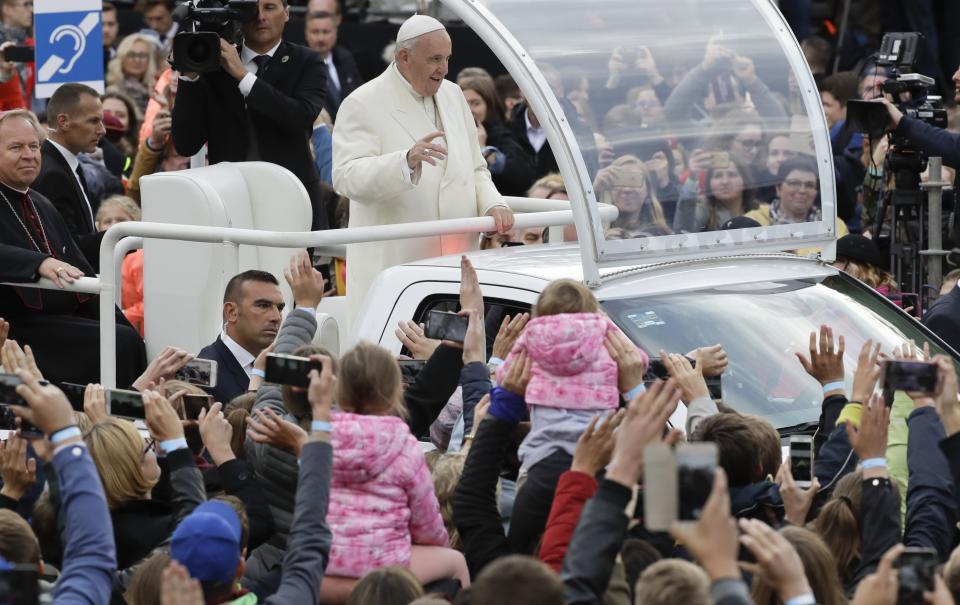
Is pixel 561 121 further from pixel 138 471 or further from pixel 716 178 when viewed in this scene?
pixel 138 471

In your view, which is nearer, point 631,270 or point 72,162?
point 631,270

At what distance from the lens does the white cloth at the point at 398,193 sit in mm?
8102

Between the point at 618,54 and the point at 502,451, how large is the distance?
240 centimetres

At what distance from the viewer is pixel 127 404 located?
5.65 meters

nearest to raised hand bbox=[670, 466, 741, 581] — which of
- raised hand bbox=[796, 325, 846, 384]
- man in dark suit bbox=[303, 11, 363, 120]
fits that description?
raised hand bbox=[796, 325, 846, 384]

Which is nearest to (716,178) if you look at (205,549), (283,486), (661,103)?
(661,103)

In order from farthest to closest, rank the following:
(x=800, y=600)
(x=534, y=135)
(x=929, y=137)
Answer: (x=534, y=135), (x=929, y=137), (x=800, y=600)

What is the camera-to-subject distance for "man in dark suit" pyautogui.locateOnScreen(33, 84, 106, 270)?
31.5ft

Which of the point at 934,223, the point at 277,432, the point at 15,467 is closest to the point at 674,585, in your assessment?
the point at 277,432

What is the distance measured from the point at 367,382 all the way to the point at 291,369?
24 cm

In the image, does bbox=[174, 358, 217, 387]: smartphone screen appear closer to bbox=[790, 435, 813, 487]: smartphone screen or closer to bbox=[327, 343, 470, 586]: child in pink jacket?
bbox=[327, 343, 470, 586]: child in pink jacket

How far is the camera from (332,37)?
14.2 metres

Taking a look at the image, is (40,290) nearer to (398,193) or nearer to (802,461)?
(398,193)

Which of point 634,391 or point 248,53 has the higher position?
point 248,53
